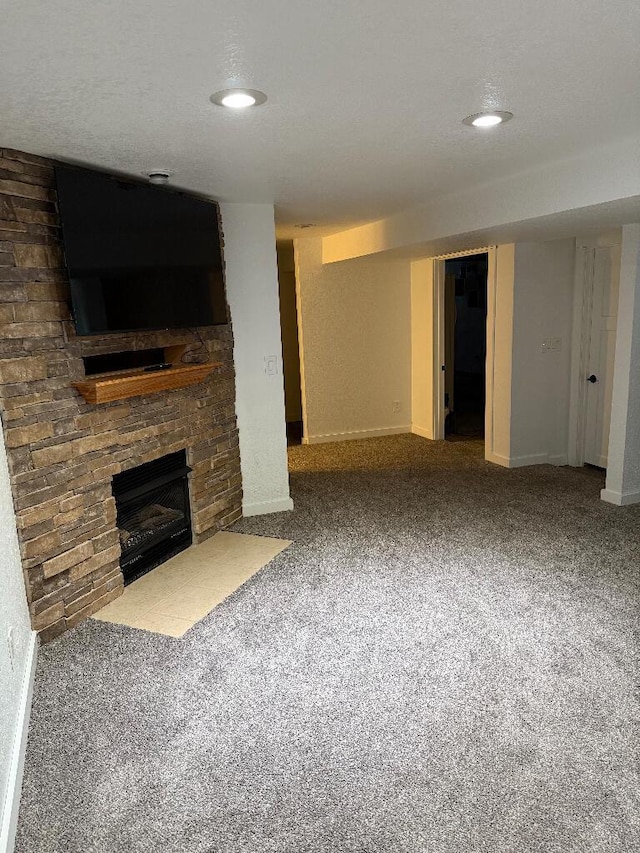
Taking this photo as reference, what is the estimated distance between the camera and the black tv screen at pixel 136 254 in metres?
2.84

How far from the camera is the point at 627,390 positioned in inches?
168

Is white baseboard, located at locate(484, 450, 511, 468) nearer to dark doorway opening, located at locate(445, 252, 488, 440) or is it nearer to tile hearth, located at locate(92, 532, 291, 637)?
dark doorway opening, located at locate(445, 252, 488, 440)

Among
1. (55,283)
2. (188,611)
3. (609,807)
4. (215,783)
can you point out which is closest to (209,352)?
(55,283)

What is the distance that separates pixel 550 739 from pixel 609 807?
0.30 meters

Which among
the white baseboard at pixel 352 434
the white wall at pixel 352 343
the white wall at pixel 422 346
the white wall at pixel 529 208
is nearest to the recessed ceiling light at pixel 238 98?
the white wall at pixel 529 208

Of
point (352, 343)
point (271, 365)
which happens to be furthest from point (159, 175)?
point (352, 343)

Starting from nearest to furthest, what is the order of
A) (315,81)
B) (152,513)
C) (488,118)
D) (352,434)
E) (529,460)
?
(315,81), (488,118), (152,513), (529,460), (352,434)

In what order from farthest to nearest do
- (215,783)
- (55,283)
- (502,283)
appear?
(502,283) < (55,283) < (215,783)

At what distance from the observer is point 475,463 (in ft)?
18.5

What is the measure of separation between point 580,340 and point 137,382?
4.06 metres

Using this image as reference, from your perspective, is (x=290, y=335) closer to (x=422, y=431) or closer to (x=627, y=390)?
(x=422, y=431)

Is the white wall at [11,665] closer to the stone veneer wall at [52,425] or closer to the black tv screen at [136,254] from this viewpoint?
the stone veneer wall at [52,425]

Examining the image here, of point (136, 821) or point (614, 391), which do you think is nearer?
point (136, 821)

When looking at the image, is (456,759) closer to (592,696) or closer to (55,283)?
(592,696)
